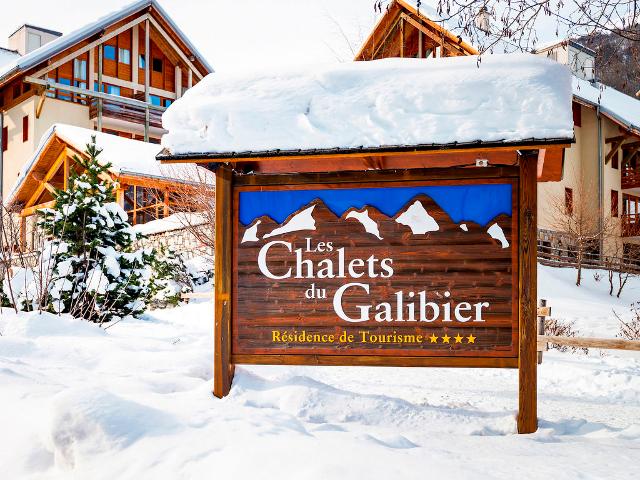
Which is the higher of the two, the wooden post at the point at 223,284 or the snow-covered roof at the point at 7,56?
the snow-covered roof at the point at 7,56

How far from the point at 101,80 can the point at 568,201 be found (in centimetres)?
2310

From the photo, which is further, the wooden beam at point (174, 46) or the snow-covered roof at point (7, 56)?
the snow-covered roof at point (7, 56)

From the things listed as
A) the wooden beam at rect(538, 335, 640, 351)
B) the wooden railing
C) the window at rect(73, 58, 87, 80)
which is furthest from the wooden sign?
the window at rect(73, 58, 87, 80)

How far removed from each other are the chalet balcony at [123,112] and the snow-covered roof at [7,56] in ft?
24.3

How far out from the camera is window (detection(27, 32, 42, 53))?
35438mm

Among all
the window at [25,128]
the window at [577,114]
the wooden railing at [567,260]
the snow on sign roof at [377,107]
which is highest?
the window at [577,114]

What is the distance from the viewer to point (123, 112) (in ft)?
101

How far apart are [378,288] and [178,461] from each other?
2464mm

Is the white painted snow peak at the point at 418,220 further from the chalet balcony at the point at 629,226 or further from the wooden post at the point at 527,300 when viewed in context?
the chalet balcony at the point at 629,226

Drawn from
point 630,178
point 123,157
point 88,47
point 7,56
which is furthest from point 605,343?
point 7,56

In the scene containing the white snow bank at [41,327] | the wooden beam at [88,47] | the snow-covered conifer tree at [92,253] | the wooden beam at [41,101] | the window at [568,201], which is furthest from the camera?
the wooden beam at [88,47]

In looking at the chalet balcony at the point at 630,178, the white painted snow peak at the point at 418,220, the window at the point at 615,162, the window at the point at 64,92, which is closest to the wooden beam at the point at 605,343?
the white painted snow peak at the point at 418,220

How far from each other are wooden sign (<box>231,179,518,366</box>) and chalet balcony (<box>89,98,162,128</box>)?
88.0ft

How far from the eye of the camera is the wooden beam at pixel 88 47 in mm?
27859
